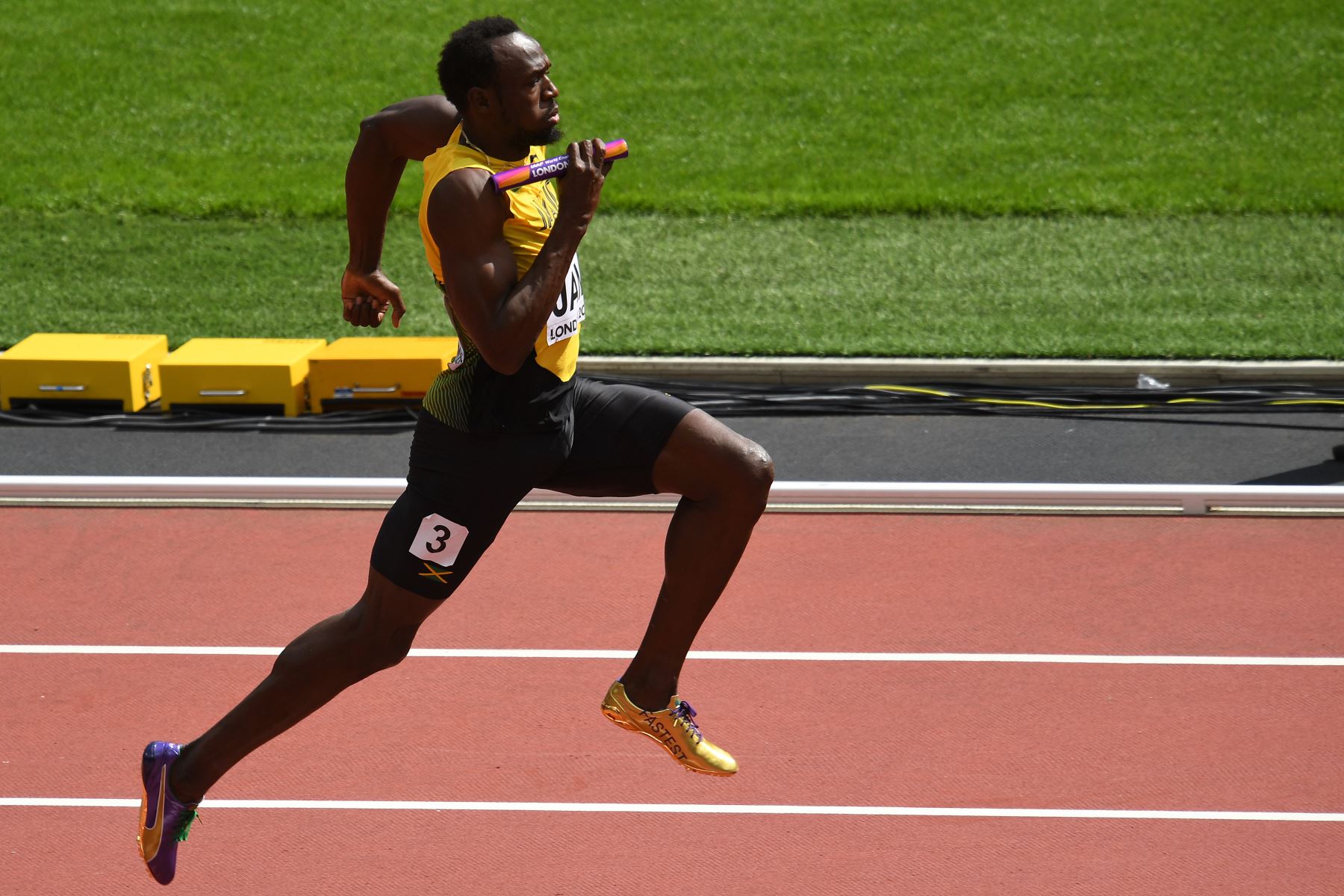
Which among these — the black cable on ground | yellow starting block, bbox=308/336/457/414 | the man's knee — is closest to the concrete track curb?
the black cable on ground

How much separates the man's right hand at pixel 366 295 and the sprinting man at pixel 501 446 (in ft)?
1.11

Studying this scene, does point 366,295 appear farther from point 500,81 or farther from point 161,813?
point 161,813

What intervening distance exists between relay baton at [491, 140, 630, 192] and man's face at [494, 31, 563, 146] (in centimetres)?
9

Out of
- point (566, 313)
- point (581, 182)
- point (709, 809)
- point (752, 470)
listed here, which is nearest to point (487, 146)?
point (581, 182)

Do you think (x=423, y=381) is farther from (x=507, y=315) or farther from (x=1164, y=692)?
(x=507, y=315)

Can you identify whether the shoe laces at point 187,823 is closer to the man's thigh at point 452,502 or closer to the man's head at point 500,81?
the man's thigh at point 452,502

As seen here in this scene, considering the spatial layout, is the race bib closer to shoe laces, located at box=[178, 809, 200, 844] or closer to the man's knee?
the man's knee

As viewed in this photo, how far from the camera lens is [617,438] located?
365cm

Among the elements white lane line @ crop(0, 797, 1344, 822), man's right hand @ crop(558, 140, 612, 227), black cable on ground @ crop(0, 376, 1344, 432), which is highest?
man's right hand @ crop(558, 140, 612, 227)

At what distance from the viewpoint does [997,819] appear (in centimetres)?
453

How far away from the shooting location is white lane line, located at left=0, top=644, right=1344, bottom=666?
18.4 ft

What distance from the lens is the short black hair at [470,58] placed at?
334 cm

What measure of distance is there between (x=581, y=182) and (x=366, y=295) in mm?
943

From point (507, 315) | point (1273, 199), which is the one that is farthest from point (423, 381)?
point (1273, 199)
